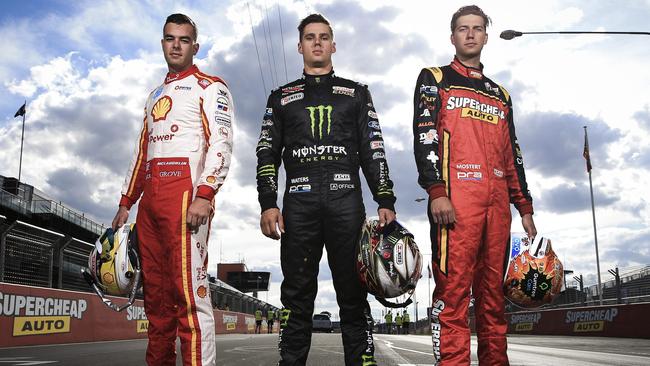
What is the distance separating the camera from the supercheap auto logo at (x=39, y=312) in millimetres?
10906

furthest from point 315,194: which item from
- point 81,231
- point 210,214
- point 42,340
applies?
point 81,231

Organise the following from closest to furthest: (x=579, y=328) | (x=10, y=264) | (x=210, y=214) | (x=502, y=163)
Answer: (x=210, y=214), (x=502, y=163), (x=10, y=264), (x=579, y=328)

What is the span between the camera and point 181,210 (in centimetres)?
364

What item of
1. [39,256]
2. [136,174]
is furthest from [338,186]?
[39,256]

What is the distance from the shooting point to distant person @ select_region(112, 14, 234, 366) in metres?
3.59

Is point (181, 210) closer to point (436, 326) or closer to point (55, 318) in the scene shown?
point (436, 326)

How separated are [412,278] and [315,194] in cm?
77

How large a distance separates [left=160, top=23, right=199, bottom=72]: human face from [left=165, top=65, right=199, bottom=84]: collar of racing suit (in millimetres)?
40

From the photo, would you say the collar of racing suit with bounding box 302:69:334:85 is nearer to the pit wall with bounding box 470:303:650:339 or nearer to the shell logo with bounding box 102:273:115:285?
the shell logo with bounding box 102:273:115:285

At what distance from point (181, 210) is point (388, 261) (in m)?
1.25

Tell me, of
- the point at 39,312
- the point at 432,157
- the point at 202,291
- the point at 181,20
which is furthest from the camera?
the point at 39,312

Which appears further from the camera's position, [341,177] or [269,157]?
[269,157]

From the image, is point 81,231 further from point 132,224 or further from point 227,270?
point 227,270

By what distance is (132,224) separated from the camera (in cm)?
399
